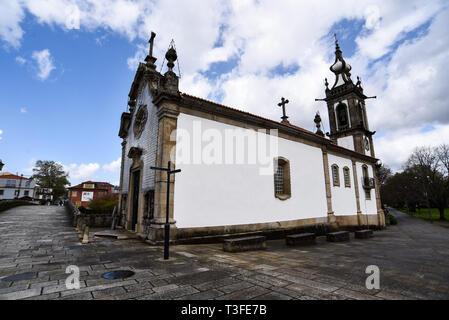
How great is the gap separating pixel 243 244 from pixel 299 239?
Result: 323cm

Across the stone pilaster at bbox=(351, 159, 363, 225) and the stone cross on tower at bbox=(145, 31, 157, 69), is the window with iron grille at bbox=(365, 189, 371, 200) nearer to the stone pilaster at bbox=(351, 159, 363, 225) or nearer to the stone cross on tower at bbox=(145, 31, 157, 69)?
the stone pilaster at bbox=(351, 159, 363, 225)

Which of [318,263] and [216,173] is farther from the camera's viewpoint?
[216,173]

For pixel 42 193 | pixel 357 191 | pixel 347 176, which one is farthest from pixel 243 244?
pixel 42 193

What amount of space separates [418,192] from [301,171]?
119ft

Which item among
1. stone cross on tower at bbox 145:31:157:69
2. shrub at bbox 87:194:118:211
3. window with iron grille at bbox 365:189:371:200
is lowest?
shrub at bbox 87:194:118:211

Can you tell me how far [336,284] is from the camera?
391 cm

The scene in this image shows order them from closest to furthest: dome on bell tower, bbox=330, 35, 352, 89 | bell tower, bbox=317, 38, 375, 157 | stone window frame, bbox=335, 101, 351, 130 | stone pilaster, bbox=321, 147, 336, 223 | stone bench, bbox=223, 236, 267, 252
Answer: stone bench, bbox=223, 236, 267, 252
stone pilaster, bbox=321, 147, 336, 223
bell tower, bbox=317, 38, 375, 157
stone window frame, bbox=335, 101, 351, 130
dome on bell tower, bbox=330, 35, 352, 89

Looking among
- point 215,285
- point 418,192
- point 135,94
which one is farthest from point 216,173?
point 418,192

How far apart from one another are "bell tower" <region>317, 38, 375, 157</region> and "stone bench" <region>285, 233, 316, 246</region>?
18.1m

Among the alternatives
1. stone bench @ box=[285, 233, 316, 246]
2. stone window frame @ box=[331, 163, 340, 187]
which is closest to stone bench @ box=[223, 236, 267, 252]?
stone bench @ box=[285, 233, 316, 246]

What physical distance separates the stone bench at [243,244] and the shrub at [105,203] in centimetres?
1402

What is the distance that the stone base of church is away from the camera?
8.42 meters

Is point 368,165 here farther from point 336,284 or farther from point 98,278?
point 98,278
